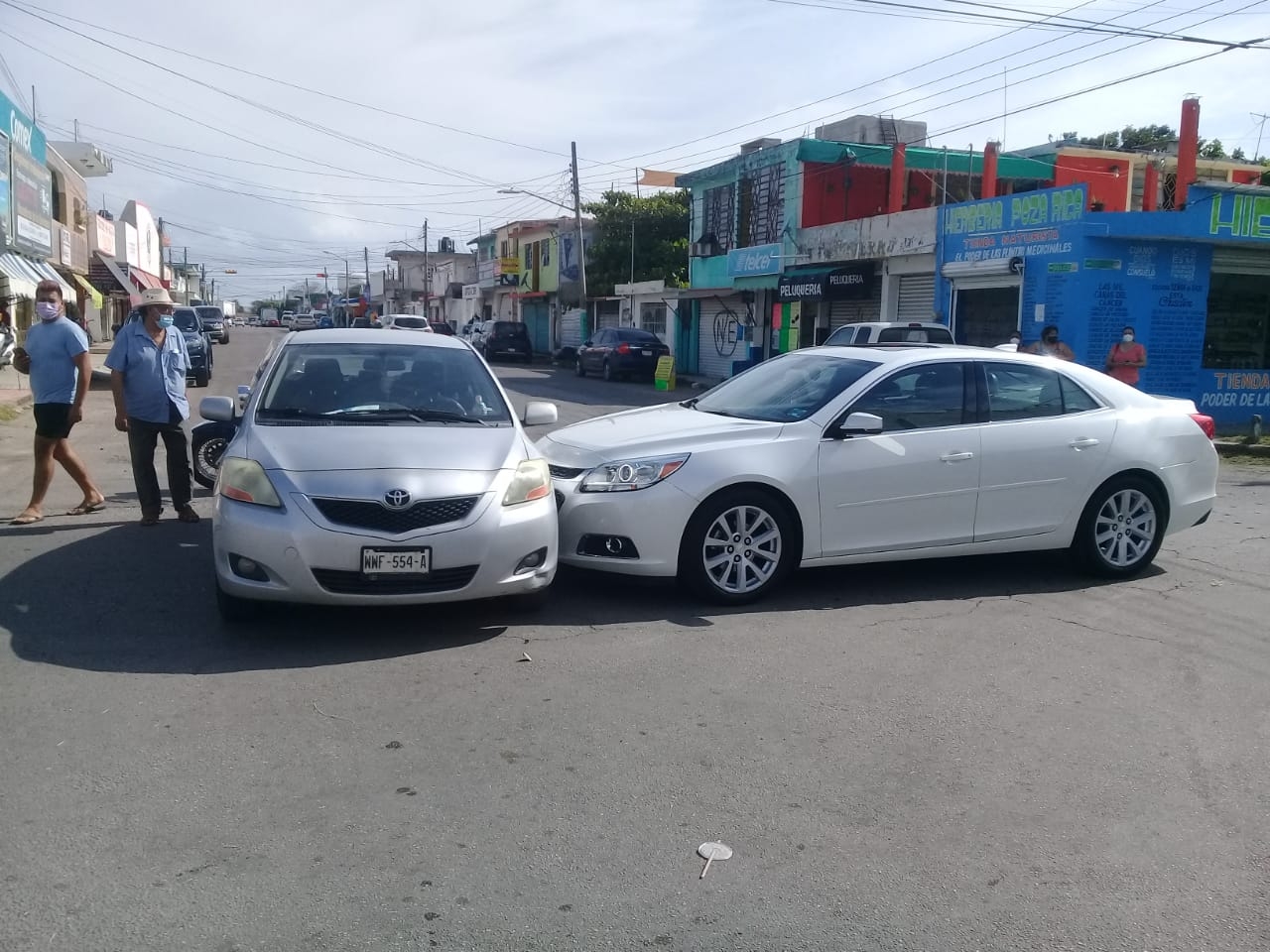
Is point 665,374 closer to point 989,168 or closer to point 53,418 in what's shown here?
point 989,168

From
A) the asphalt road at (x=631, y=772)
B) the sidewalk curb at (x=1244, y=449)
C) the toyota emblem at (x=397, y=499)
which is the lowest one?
the asphalt road at (x=631, y=772)

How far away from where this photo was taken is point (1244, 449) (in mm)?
16016

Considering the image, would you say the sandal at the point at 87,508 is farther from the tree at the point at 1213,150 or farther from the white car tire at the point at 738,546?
the tree at the point at 1213,150

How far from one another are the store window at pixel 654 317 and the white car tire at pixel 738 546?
30.3 metres

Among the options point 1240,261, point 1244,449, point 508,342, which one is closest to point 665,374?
point 1240,261

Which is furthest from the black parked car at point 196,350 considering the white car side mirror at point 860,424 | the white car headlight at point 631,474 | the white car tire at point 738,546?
the white car side mirror at point 860,424

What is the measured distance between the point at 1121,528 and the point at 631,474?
3.44m

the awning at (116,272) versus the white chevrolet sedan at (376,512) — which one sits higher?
the awning at (116,272)

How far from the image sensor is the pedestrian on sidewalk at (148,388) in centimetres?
814

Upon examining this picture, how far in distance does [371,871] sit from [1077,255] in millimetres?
17683

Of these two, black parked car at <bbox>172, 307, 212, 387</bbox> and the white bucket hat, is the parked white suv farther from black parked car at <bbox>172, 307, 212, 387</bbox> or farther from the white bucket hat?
black parked car at <bbox>172, 307, 212, 387</bbox>

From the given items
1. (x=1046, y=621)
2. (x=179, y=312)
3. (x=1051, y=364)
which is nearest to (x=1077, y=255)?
(x=1051, y=364)

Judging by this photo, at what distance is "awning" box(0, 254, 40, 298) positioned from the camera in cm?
2178

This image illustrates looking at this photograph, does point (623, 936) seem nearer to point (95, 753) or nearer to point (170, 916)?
point (170, 916)
